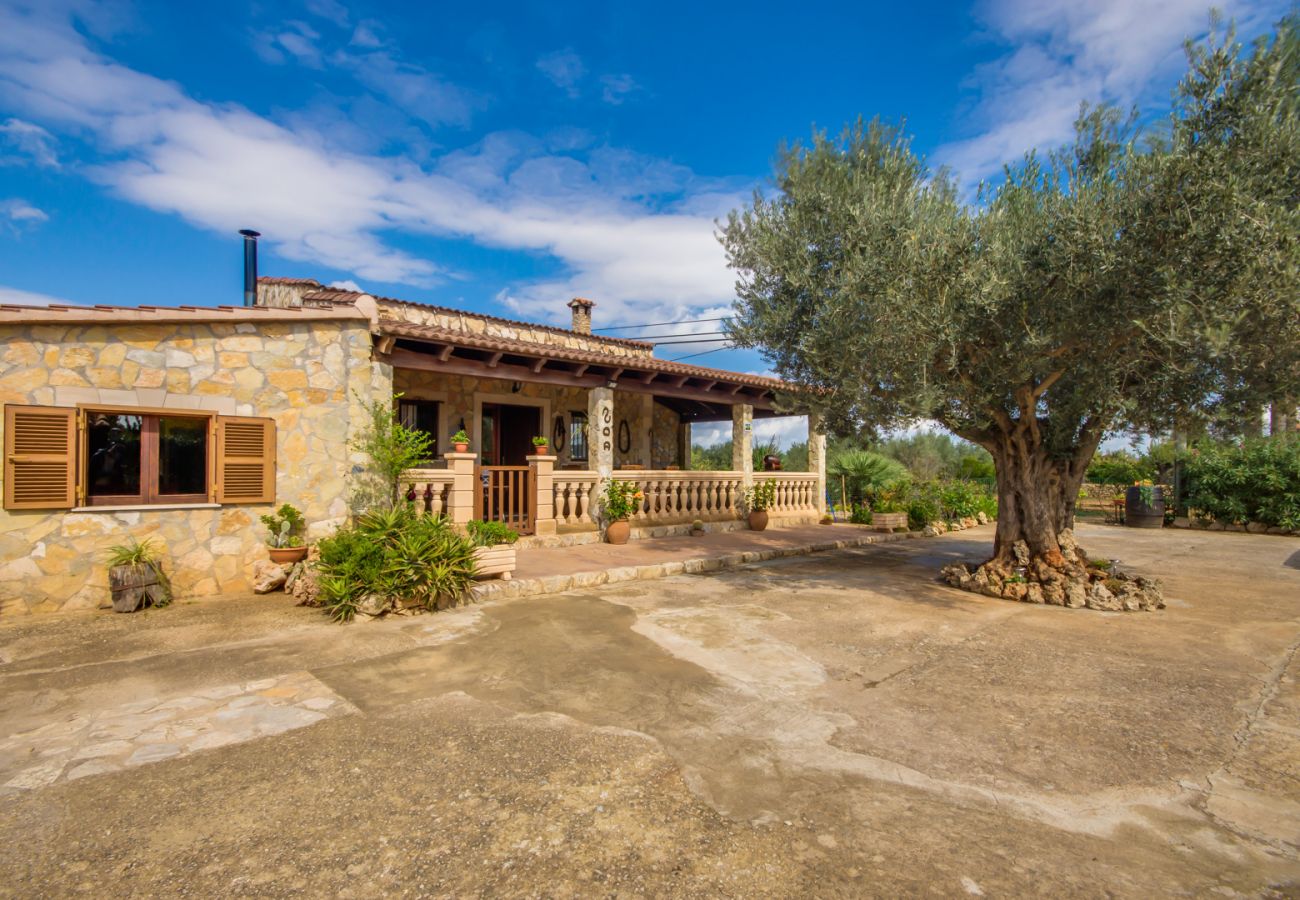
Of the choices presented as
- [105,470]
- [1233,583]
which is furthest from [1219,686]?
[105,470]

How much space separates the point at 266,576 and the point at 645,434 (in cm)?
964

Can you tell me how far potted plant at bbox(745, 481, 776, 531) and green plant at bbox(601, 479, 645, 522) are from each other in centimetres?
309

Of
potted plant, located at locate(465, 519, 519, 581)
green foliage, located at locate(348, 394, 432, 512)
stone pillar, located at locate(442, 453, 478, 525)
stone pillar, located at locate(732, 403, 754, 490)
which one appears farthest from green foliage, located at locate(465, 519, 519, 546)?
stone pillar, located at locate(732, 403, 754, 490)

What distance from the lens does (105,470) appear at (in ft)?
22.8

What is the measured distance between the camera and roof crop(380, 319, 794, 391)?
8.80 meters

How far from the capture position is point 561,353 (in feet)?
A: 34.0

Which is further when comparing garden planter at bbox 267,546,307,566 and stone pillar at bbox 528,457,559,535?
stone pillar at bbox 528,457,559,535

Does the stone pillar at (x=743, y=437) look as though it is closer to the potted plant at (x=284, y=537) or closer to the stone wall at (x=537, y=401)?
the stone wall at (x=537, y=401)

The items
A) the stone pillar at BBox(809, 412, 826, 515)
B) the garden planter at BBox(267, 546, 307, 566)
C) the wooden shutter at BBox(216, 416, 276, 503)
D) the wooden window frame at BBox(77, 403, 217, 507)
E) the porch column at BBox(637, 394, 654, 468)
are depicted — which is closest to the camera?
the wooden window frame at BBox(77, 403, 217, 507)

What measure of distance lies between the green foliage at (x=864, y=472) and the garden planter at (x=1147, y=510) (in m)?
5.89

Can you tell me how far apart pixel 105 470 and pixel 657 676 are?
662 cm

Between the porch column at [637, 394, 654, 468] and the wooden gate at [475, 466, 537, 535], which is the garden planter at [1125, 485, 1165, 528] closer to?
the porch column at [637, 394, 654, 468]

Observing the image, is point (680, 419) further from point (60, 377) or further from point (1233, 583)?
point (60, 377)

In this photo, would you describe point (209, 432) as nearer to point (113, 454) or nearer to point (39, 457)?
point (113, 454)
